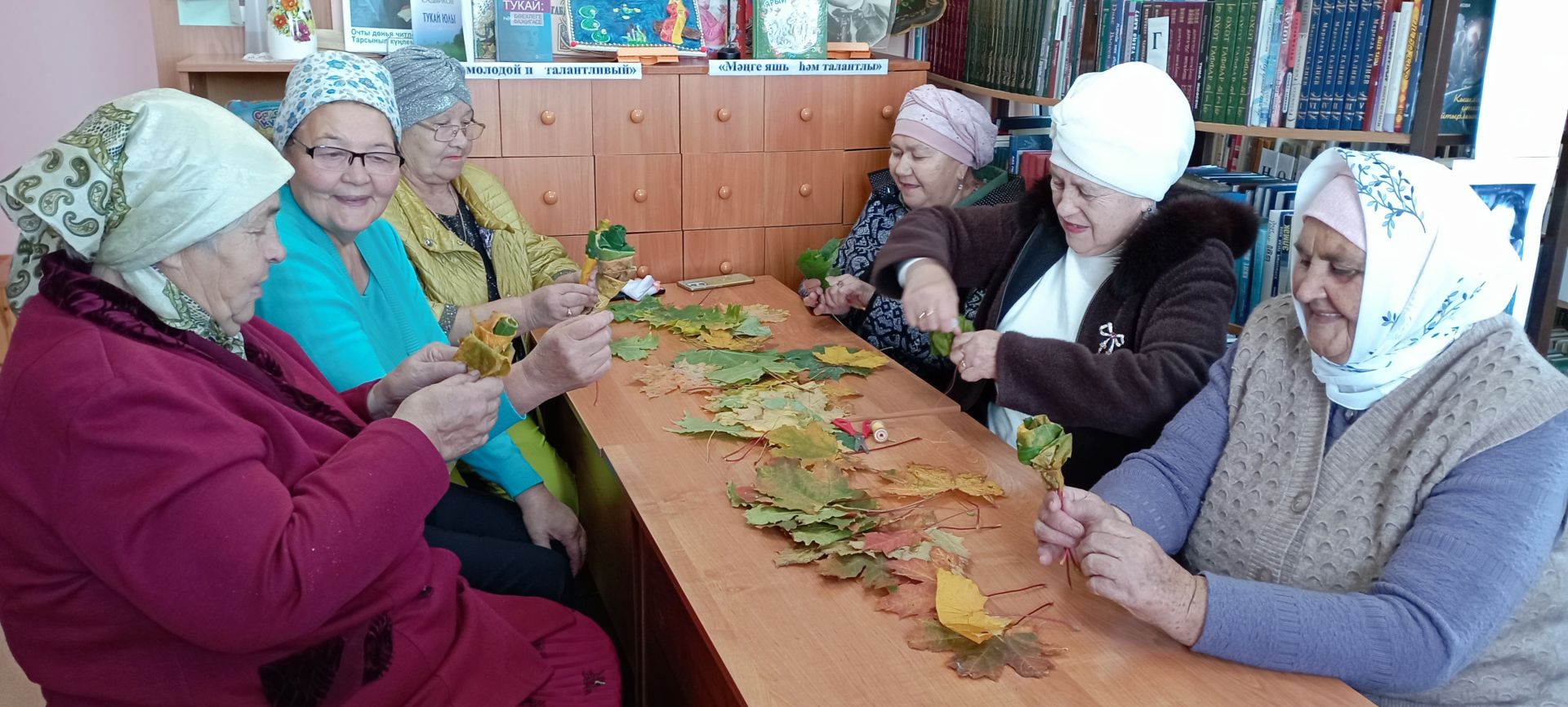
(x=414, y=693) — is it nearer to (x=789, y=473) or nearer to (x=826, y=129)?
(x=789, y=473)

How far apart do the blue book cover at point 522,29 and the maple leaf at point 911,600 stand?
242 centimetres

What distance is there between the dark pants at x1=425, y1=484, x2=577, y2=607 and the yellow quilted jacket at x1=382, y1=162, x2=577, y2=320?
61 centimetres

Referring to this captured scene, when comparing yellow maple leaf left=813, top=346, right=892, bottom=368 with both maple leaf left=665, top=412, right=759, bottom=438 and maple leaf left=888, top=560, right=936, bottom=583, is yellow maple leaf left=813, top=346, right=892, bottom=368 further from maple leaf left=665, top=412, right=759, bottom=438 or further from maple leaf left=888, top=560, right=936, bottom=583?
maple leaf left=888, top=560, right=936, bottom=583

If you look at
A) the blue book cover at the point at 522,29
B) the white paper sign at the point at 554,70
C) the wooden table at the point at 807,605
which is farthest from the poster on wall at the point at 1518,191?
the blue book cover at the point at 522,29

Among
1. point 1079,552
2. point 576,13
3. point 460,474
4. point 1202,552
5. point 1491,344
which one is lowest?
point 460,474

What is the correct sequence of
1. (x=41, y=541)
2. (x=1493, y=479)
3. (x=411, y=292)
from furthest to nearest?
1. (x=411, y=292)
2. (x=1493, y=479)
3. (x=41, y=541)

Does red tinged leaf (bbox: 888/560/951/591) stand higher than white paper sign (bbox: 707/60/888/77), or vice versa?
white paper sign (bbox: 707/60/888/77)

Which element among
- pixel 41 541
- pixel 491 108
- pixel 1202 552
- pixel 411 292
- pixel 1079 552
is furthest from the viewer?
pixel 491 108

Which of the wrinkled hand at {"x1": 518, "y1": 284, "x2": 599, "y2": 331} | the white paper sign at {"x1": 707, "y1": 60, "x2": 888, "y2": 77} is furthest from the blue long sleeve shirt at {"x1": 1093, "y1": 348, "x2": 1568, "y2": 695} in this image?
the white paper sign at {"x1": 707, "y1": 60, "x2": 888, "y2": 77}

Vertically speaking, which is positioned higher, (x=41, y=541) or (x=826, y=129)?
(x=826, y=129)

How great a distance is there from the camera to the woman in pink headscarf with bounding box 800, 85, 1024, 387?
3.07 meters

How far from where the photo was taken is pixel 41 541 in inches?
51.6

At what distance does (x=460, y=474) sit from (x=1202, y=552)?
1.59m

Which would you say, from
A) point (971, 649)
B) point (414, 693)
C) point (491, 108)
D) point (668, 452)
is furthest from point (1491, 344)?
point (491, 108)
